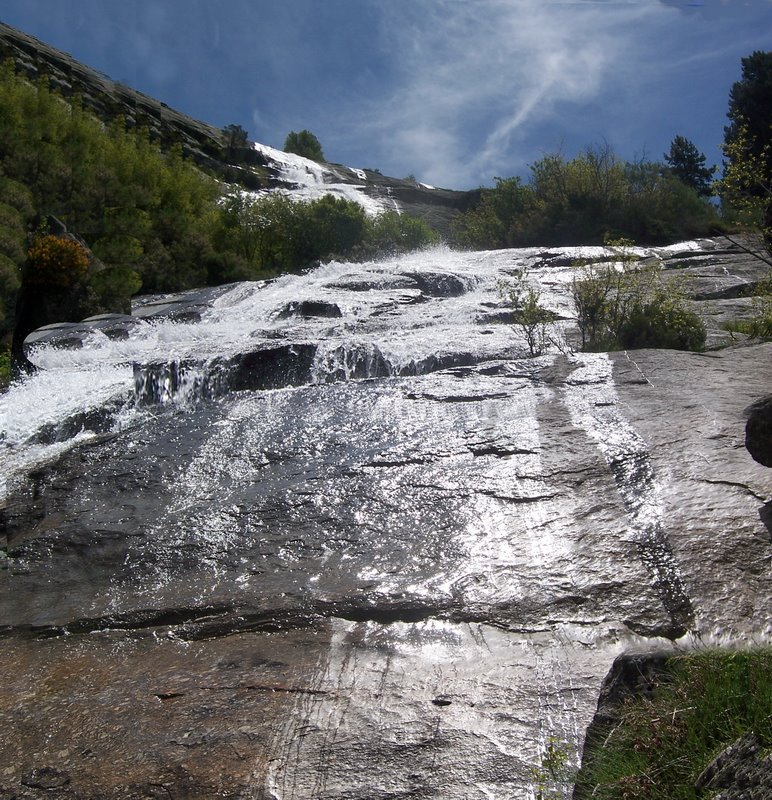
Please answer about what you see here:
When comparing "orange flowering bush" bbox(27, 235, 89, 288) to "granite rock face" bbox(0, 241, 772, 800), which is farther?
"orange flowering bush" bbox(27, 235, 89, 288)

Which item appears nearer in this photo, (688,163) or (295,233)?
(295,233)

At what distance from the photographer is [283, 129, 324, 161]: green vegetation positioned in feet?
165

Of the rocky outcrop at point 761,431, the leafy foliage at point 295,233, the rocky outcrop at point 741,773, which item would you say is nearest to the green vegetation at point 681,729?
the rocky outcrop at point 741,773

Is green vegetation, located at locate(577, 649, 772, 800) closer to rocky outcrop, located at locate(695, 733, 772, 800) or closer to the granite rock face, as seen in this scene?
rocky outcrop, located at locate(695, 733, 772, 800)

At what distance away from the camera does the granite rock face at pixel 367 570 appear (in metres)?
3.08

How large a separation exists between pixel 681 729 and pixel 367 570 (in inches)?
89.1

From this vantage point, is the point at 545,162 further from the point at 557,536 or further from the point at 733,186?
the point at 557,536

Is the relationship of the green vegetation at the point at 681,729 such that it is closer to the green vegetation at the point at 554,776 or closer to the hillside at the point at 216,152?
the green vegetation at the point at 554,776

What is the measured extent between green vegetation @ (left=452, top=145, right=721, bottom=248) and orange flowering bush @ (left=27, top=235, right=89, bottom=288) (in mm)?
15667

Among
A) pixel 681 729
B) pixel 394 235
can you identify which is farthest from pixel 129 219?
pixel 681 729

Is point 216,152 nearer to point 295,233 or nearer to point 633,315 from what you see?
point 295,233

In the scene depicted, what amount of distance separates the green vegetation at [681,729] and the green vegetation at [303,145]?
50.4 meters

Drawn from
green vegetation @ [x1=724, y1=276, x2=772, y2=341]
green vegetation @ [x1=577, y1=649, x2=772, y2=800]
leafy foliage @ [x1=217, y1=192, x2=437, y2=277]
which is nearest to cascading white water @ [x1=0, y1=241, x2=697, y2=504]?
green vegetation @ [x1=724, y1=276, x2=772, y2=341]

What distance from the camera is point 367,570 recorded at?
14.9 ft
